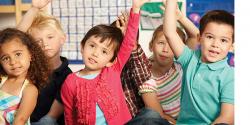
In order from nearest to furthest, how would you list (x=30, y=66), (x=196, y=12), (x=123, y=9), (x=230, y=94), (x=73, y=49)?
(x=230, y=94)
(x=30, y=66)
(x=196, y=12)
(x=123, y=9)
(x=73, y=49)

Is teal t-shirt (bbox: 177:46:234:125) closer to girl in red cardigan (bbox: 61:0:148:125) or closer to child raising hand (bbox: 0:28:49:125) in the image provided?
girl in red cardigan (bbox: 61:0:148:125)

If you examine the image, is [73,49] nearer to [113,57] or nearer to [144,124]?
[113,57]

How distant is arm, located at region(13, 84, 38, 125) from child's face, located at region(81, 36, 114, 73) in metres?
0.19

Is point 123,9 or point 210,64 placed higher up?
point 123,9

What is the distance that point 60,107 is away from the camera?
141cm

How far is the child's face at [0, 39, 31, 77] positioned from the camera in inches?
49.3

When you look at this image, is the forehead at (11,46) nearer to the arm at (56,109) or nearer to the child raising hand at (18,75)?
the child raising hand at (18,75)

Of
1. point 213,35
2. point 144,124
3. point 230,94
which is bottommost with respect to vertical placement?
point 144,124

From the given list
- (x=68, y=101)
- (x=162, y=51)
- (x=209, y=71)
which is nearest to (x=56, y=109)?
(x=68, y=101)

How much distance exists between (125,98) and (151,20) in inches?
21.6

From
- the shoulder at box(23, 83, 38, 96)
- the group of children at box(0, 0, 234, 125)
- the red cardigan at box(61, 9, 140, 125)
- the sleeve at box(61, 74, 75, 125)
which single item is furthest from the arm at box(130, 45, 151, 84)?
the shoulder at box(23, 83, 38, 96)

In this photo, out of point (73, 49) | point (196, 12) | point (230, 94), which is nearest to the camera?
point (230, 94)

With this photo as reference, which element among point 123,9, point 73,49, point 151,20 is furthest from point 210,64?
point 73,49

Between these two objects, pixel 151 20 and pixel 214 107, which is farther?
pixel 151 20
